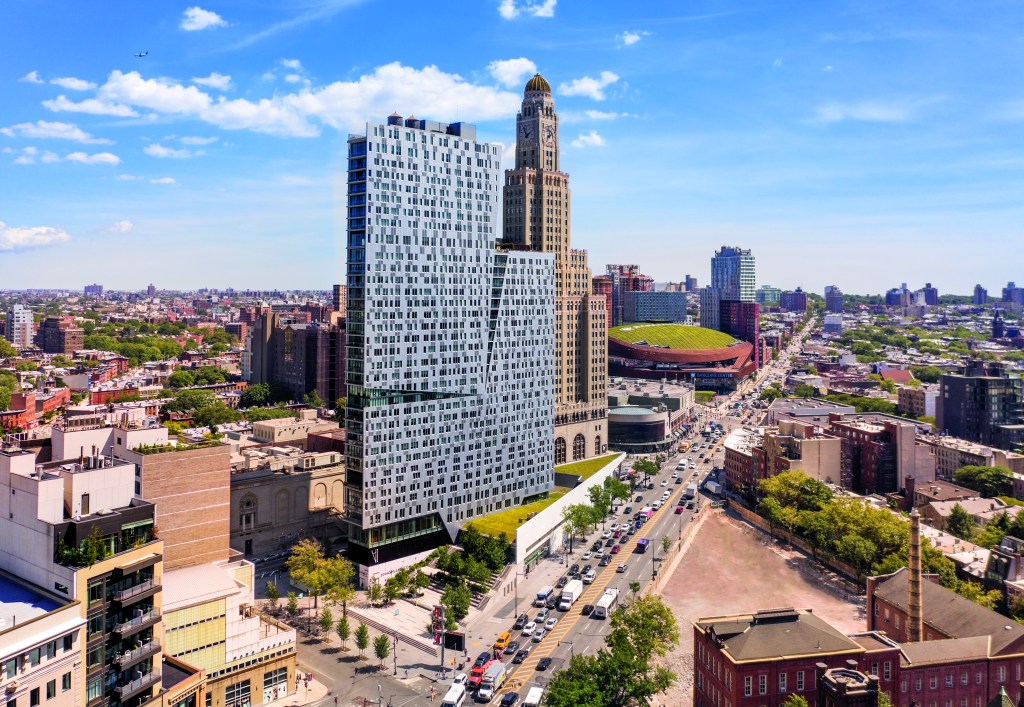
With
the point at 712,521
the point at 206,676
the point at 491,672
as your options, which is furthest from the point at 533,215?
the point at 206,676

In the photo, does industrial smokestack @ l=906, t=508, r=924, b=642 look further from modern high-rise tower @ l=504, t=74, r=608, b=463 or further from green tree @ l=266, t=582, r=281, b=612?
modern high-rise tower @ l=504, t=74, r=608, b=463

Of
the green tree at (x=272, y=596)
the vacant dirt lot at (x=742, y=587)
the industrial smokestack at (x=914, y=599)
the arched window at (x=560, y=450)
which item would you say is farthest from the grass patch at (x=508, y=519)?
the industrial smokestack at (x=914, y=599)

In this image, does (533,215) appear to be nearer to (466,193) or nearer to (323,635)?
(466,193)

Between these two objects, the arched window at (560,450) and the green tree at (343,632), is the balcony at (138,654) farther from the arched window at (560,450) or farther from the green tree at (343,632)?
the arched window at (560,450)

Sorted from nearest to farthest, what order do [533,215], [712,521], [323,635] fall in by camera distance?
[323,635] < [712,521] < [533,215]

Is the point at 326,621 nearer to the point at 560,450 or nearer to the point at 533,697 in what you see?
the point at 533,697

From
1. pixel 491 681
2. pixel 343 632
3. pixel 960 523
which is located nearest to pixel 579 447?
pixel 960 523

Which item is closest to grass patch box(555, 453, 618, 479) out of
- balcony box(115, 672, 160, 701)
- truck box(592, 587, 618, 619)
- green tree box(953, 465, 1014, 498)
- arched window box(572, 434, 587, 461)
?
arched window box(572, 434, 587, 461)
